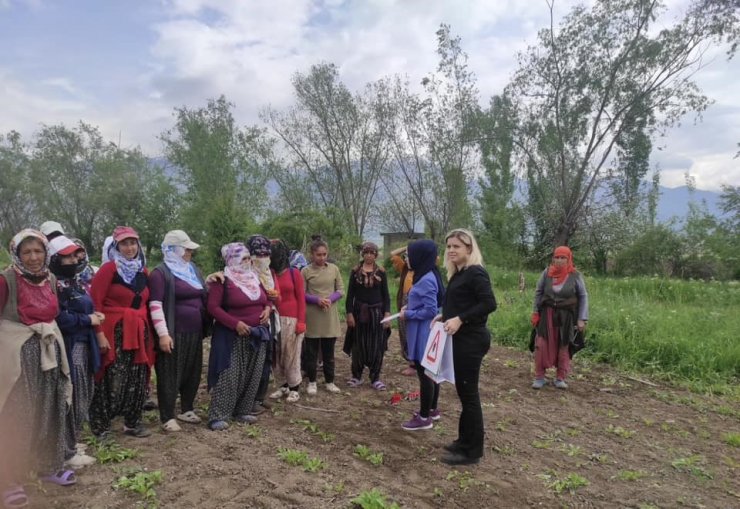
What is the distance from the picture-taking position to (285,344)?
472 centimetres

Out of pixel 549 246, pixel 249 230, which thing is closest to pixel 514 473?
pixel 249 230

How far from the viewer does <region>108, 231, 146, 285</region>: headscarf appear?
11.5 ft

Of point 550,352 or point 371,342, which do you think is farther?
point 550,352

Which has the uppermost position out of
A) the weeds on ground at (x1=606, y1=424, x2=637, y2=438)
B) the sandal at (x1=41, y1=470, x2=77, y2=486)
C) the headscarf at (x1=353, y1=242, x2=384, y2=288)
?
the headscarf at (x1=353, y1=242, x2=384, y2=288)

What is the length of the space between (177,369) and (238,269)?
3.00ft

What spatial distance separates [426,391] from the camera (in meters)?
4.18

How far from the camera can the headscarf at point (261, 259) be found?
4.34m

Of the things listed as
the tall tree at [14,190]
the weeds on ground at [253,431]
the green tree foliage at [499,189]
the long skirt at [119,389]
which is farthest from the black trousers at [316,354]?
the tall tree at [14,190]

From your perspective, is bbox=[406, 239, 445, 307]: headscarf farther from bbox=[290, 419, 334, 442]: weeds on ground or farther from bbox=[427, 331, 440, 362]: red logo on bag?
bbox=[290, 419, 334, 442]: weeds on ground

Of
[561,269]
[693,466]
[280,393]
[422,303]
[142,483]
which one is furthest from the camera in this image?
[561,269]

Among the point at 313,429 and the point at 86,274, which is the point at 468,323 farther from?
the point at 86,274

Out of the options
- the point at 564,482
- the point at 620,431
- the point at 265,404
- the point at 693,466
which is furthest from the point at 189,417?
the point at 693,466

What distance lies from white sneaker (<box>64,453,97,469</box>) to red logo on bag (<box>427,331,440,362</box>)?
239cm

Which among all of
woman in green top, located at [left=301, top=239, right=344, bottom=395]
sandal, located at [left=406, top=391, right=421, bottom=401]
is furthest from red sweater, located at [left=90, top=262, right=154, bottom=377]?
sandal, located at [left=406, top=391, right=421, bottom=401]
